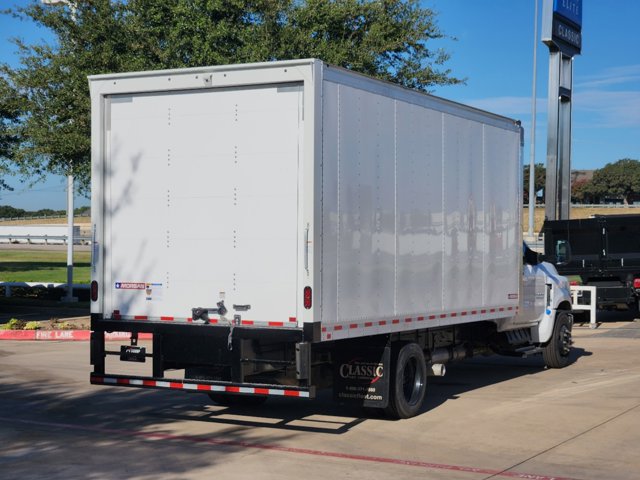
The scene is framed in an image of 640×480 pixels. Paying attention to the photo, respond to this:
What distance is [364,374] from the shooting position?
1049 cm

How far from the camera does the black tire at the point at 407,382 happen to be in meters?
10.7

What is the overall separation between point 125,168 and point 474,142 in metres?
4.52

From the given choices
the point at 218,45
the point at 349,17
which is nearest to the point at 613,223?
the point at 349,17

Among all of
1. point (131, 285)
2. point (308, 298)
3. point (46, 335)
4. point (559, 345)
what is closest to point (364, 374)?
point (308, 298)

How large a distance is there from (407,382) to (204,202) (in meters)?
Result: 3.23

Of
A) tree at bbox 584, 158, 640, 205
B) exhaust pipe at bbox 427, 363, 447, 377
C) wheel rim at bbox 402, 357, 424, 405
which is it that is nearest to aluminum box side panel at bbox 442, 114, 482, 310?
exhaust pipe at bbox 427, 363, 447, 377

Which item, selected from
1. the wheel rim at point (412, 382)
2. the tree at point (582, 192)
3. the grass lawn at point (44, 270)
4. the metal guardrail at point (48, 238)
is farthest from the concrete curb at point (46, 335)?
the tree at point (582, 192)

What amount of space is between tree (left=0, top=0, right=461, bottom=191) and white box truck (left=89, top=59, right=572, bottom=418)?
9386 millimetres

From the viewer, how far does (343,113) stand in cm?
967

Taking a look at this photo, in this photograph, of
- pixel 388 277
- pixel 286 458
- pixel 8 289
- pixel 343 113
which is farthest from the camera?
pixel 8 289

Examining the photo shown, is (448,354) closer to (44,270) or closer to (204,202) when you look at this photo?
(204,202)

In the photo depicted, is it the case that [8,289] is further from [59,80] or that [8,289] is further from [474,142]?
[474,142]

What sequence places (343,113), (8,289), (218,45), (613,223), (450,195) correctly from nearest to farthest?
1. (343,113)
2. (450,195)
3. (218,45)
4. (613,223)
5. (8,289)

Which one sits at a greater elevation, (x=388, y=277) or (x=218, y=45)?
(x=218, y=45)
